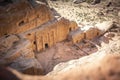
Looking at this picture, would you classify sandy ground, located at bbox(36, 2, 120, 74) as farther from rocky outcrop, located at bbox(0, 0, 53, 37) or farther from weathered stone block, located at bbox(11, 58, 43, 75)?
rocky outcrop, located at bbox(0, 0, 53, 37)

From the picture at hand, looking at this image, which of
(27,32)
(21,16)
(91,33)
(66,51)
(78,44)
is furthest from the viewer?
(91,33)

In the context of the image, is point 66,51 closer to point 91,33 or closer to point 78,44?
point 78,44

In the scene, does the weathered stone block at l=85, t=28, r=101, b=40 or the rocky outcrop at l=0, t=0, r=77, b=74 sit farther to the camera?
the weathered stone block at l=85, t=28, r=101, b=40

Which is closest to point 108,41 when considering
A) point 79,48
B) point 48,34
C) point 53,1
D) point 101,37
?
point 101,37

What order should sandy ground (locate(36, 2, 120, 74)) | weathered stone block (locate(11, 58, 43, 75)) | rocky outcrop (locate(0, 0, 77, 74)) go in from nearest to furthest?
1. weathered stone block (locate(11, 58, 43, 75))
2. rocky outcrop (locate(0, 0, 77, 74))
3. sandy ground (locate(36, 2, 120, 74))

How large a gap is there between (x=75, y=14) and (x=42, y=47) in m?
11.2

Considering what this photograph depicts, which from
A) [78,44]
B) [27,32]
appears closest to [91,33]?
[78,44]

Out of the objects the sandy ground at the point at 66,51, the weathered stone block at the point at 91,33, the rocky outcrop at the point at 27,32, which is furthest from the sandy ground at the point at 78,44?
the rocky outcrop at the point at 27,32

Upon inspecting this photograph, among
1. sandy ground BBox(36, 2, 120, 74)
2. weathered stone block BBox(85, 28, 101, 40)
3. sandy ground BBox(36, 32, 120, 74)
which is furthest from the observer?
weathered stone block BBox(85, 28, 101, 40)

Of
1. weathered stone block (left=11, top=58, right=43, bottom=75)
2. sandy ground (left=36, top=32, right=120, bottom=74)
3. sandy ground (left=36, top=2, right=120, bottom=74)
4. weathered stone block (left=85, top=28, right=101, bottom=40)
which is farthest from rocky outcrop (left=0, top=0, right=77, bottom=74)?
weathered stone block (left=85, top=28, right=101, bottom=40)

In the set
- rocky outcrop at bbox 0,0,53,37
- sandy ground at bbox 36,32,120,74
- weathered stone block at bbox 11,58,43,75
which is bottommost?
sandy ground at bbox 36,32,120,74

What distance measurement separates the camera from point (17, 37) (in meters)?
26.1

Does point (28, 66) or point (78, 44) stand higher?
point (28, 66)

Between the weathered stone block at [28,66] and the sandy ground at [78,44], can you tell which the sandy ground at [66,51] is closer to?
the sandy ground at [78,44]
